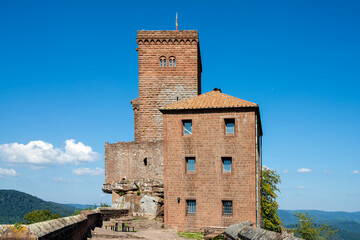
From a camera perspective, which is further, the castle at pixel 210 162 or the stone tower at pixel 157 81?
the stone tower at pixel 157 81

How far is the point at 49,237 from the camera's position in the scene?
9.02 metres

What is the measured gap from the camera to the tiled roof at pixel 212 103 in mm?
25859

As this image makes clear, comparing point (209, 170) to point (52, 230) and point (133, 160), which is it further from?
point (52, 230)

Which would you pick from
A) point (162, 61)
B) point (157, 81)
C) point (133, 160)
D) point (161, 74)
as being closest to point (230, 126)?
point (133, 160)

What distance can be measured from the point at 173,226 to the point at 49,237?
55.9 ft

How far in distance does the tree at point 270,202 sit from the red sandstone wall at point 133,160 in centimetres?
1395

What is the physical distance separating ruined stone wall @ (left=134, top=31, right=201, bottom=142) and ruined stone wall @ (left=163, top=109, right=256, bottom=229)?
8.80 m

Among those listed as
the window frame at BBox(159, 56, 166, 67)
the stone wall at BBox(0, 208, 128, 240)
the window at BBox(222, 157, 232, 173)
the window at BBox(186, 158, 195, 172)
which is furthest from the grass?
the window frame at BBox(159, 56, 166, 67)

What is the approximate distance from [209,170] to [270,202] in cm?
2160

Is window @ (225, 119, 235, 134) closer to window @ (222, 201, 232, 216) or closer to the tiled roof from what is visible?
the tiled roof

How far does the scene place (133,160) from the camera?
1299 inches

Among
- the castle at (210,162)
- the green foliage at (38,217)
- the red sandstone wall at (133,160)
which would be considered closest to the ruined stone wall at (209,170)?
the castle at (210,162)

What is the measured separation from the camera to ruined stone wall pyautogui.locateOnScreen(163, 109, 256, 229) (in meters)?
24.9

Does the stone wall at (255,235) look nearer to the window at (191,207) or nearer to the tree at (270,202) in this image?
the window at (191,207)
